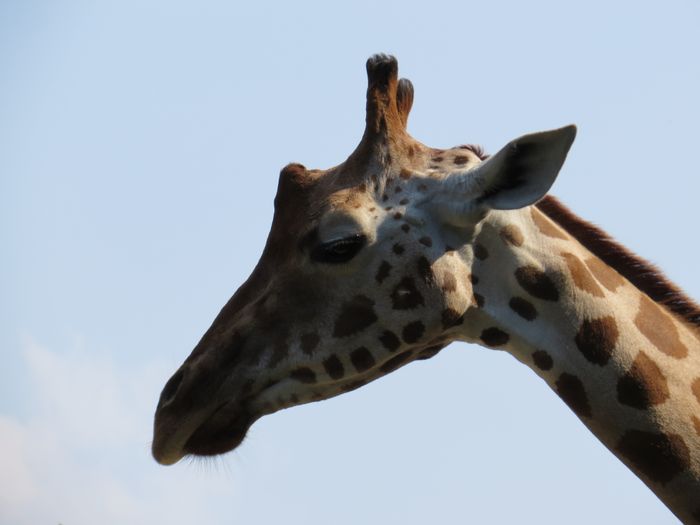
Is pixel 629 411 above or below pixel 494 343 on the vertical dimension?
below

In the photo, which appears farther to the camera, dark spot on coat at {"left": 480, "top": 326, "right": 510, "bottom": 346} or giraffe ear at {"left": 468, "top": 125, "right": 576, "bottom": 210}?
dark spot on coat at {"left": 480, "top": 326, "right": 510, "bottom": 346}

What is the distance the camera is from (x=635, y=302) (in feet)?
17.2

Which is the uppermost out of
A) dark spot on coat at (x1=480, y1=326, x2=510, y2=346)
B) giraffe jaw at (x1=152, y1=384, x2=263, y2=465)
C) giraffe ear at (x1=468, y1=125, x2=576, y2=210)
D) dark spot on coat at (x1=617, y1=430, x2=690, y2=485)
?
giraffe ear at (x1=468, y1=125, x2=576, y2=210)

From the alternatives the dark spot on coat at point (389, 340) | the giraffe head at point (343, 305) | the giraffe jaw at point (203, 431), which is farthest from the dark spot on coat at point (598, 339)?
the giraffe jaw at point (203, 431)

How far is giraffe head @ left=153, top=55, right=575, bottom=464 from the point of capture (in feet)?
16.7

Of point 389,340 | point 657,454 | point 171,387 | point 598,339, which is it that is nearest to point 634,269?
point 598,339

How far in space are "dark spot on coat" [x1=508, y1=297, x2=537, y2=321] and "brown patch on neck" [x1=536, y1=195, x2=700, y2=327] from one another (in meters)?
0.62

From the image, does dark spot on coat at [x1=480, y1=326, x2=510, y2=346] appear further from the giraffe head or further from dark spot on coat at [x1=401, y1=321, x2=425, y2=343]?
dark spot on coat at [x1=401, y1=321, x2=425, y2=343]

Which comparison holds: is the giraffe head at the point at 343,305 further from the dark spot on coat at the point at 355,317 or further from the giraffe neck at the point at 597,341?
the giraffe neck at the point at 597,341

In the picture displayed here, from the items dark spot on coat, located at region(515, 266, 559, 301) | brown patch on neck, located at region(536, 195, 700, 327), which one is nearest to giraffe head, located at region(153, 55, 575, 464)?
dark spot on coat, located at region(515, 266, 559, 301)

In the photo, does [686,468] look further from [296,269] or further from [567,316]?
[296,269]

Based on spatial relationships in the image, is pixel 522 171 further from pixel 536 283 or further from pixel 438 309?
pixel 438 309

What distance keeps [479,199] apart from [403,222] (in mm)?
389

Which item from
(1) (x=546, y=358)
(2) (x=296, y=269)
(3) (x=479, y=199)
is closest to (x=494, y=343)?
(1) (x=546, y=358)
